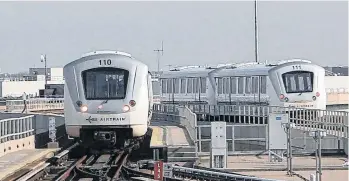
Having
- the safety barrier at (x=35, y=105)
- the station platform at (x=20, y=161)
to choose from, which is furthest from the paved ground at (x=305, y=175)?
the safety barrier at (x=35, y=105)

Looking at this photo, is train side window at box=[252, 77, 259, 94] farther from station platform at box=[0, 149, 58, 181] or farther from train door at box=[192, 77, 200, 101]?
station platform at box=[0, 149, 58, 181]

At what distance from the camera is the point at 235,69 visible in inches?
1389

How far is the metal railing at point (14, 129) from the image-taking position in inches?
880

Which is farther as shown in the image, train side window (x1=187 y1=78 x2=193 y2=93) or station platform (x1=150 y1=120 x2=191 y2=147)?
train side window (x1=187 y1=78 x2=193 y2=93)

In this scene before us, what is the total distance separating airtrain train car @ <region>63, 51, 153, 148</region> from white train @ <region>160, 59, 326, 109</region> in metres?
12.3

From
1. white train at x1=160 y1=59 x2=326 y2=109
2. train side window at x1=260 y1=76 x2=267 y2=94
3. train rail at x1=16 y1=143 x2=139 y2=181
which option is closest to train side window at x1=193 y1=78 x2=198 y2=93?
white train at x1=160 y1=59 x2=326 y2=109

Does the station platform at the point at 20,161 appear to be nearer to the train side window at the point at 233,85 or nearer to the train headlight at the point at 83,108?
the train headlight at the point at 83,108

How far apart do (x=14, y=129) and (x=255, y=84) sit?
12.7 m

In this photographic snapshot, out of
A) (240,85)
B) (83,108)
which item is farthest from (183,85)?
(83,108)

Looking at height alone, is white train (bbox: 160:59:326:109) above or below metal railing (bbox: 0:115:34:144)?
above

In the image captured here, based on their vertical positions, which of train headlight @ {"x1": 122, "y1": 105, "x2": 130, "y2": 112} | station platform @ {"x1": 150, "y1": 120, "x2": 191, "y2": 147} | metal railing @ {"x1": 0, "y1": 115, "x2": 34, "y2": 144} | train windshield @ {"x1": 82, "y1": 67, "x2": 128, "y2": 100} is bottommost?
station platform @ {"x1": 150, "y1": 120, "x2": 191, "y2": 147}

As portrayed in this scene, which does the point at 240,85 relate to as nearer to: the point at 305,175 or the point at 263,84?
the point at 263,84

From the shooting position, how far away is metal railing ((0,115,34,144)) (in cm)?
2234

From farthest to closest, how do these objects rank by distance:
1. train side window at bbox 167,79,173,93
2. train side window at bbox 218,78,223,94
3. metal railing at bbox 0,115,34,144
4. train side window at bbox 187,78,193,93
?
1. train side window at bbox 167,79,173,93
2. train side window at bbox 187,78,193,93
3. train side window at bbox 218,78,223,94
4. metal railing at bbox 0,115,34,144
